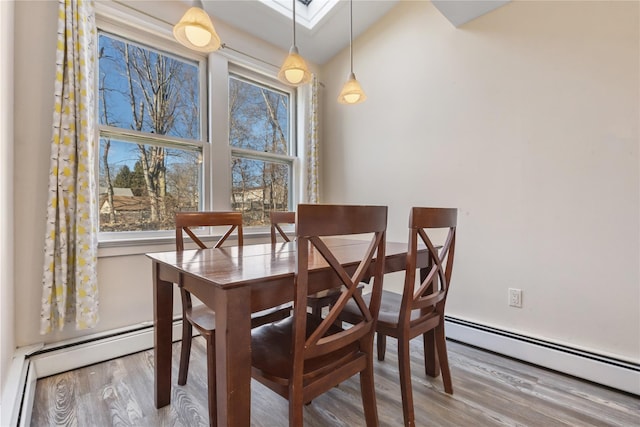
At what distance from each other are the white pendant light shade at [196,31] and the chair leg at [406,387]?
171cm

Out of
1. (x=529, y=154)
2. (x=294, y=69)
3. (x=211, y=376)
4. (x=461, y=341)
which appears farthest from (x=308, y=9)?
(x=461, y=341)

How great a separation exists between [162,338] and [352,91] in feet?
6.06

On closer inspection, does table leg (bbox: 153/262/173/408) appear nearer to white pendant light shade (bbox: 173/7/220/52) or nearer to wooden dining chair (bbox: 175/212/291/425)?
wooden dining chair (bbox: 175/212/291/425)

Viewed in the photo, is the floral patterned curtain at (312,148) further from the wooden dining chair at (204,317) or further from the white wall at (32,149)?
the white wall at (32,149)

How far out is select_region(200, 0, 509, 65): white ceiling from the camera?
92.9 inches

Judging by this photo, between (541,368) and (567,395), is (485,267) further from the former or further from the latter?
(567,395)

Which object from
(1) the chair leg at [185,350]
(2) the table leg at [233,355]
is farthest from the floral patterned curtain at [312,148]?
(2) the table leg at [233,355]

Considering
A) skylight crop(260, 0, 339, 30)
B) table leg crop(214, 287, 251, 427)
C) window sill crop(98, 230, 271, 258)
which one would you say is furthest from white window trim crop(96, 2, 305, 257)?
table leg crop(214, 287, 251, 427)

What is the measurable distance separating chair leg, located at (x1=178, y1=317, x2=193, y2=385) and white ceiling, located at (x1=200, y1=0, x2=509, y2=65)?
240cm

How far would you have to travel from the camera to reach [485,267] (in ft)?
6.86

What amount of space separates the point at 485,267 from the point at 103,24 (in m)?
3.18

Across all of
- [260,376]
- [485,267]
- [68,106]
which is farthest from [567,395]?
[68,106]

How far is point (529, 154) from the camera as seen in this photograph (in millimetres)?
1887

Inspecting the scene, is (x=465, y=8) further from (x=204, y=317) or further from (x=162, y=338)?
(x=162, y=338)
